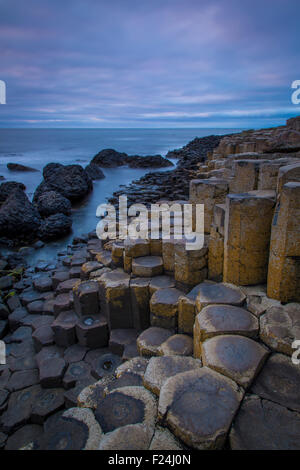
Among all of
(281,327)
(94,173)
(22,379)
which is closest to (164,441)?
(281,327)

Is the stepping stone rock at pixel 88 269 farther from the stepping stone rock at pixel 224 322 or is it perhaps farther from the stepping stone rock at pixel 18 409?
the stepping stone rock at pixel 224 322

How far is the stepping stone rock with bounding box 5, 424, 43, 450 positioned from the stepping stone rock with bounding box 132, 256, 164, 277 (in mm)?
2364

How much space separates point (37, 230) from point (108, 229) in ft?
22.1

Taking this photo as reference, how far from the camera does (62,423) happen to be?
75.9 inches

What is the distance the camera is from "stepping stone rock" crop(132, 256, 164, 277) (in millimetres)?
4312

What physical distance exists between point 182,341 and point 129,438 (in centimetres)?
161

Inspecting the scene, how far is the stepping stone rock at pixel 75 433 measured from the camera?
176 cm

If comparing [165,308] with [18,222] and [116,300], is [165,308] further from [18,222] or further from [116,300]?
[18,222]

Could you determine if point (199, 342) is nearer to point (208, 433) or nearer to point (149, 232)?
point (208, 433)

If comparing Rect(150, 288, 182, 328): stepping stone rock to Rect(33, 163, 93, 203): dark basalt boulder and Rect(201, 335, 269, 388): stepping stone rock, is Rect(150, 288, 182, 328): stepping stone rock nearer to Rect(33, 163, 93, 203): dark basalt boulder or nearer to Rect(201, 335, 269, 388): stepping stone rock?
Rect(201, 335, 269, 388): stepping stone rock

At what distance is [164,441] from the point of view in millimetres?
1725

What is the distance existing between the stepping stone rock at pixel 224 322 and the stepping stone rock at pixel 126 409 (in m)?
0.72

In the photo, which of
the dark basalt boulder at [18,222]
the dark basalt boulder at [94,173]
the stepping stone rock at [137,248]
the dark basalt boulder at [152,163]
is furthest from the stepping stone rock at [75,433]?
the dark basalt boulder at [152,163]

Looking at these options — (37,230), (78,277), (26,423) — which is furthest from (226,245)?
(37,230)
